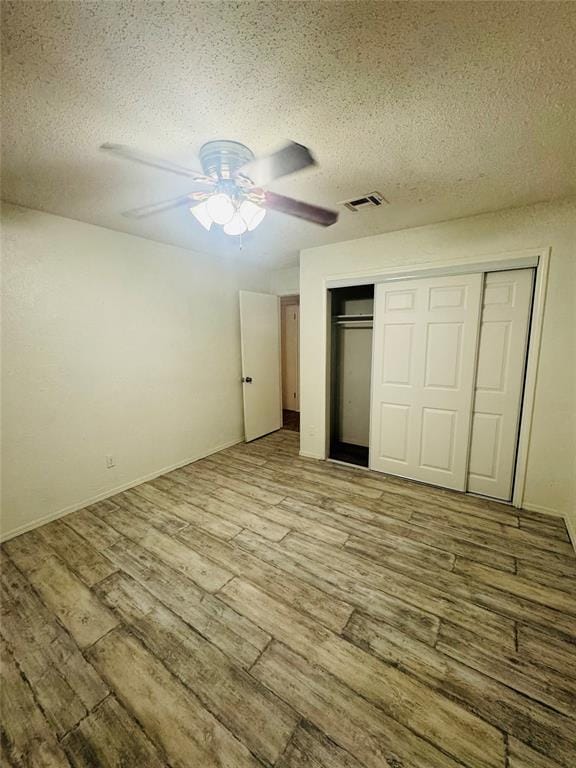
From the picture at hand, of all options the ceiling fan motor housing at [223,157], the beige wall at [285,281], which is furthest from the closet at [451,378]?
the ceiling fan motor housing at [223,157]

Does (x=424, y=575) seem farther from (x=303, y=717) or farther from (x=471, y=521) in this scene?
(x=303, y=717)

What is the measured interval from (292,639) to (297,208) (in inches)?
94.1

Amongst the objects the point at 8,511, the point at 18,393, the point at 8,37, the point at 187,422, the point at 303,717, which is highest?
the point at 8,37

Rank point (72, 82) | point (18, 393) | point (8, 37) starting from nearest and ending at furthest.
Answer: point (8, 37)
point (72, 82)
point (18, 393)

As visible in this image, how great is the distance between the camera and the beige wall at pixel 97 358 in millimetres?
2283

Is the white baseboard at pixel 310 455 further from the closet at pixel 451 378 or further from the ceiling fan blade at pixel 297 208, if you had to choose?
the ceiling fan blade at pixel 297 208

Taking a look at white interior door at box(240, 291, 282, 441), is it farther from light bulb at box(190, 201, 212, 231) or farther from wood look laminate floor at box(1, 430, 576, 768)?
light bulb at box(190, 201, 212, 231)

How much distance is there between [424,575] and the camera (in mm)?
1907

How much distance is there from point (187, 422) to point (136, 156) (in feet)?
9.00

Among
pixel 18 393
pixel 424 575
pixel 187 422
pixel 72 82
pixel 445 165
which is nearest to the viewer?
pixel 72 82

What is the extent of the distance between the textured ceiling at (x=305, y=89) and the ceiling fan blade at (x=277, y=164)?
13 centimetres

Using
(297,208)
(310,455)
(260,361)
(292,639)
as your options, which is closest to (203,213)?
(297,208)

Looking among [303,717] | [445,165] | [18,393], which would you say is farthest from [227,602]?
[445,165]

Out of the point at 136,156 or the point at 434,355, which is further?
the point at 434,355
